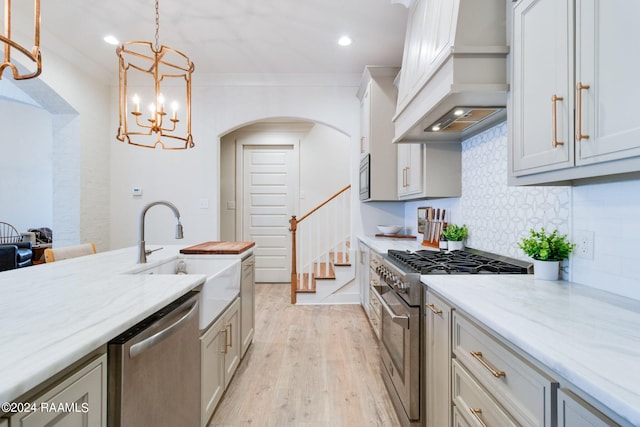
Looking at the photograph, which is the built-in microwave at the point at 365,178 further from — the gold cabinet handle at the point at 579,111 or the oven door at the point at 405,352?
the gold cabinet handle at the point at 579,111

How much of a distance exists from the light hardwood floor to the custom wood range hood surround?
Result: 6.01ft

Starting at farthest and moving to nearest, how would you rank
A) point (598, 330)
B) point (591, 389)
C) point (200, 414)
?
point (200, 414) → point (598, 330) → point (591, 389)

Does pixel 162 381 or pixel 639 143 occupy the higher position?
pixel 639 143

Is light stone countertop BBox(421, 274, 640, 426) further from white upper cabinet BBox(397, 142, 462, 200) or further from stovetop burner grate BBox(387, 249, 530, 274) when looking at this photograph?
white upper cabinet BBox(397, 142, 462, 200)

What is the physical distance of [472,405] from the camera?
111 centimetres

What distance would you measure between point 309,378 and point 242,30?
10.5 ft

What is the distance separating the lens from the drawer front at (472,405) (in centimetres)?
95

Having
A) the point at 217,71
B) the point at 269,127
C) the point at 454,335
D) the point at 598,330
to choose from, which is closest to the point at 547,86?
the point at 598,330

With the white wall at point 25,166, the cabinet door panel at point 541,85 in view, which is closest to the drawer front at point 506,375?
the cabinet door panel at point 541,85

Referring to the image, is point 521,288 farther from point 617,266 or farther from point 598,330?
point 598,330

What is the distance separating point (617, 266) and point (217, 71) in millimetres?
4296

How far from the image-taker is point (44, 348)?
28.5 inches

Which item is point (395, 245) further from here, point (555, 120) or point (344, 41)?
point (344, 41)

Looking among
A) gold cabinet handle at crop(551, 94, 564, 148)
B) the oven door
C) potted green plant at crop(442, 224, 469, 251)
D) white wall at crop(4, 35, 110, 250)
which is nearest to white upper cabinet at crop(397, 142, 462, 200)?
potted green plant at crop(442, 224, 469, 251)
